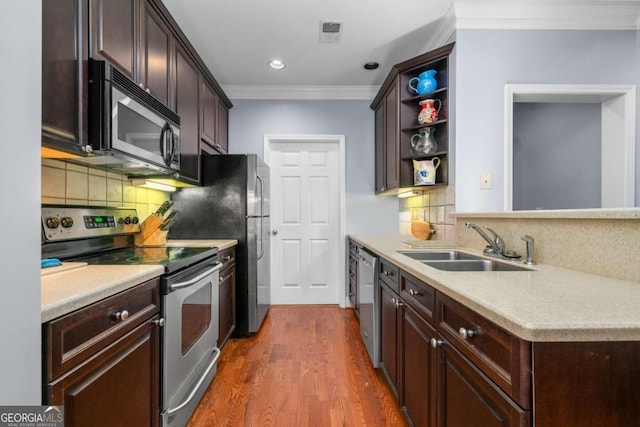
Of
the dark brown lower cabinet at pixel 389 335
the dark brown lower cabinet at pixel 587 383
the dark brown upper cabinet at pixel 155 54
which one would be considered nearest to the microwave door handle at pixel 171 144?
the dark brown upper cabinet at pixel 155 54

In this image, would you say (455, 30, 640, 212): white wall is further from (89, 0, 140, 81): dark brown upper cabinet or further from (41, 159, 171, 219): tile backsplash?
(41, 159, 171, 219): tile backsplash

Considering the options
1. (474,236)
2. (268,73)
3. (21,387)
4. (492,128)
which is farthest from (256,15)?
(21,387)

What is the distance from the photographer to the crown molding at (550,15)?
2094 millimetres

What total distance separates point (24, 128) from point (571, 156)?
3570 millimetres

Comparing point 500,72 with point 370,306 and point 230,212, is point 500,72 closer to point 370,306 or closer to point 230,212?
point 370,306

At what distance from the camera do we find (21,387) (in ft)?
2.06

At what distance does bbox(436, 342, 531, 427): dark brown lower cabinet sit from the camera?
701mm

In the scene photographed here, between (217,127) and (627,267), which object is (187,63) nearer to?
(217,127)

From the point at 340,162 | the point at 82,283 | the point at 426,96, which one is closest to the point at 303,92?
the point at 340,162

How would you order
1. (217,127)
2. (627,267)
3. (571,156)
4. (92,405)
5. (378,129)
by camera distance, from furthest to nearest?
(378,129), (217,127), (571,156), (627,267), (92,405)

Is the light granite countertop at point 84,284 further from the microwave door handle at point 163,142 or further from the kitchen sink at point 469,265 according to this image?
the kitchen sink at point 469,265

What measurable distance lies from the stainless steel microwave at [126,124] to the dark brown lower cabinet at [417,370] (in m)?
1.53

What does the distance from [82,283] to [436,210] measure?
7.67 feet

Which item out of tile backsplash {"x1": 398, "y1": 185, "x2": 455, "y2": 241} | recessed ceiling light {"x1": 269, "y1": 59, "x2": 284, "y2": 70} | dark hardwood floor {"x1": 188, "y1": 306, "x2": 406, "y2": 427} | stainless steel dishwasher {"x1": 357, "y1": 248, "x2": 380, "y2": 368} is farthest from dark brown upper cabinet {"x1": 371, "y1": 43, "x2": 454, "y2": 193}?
dark hardwood floor {"x1": 188, "y1": 306, "x2": 406, "y2": 427}
